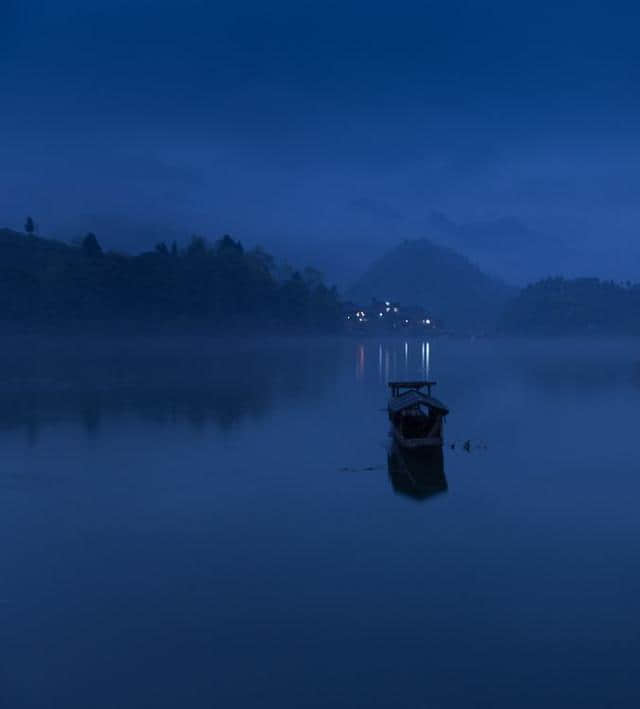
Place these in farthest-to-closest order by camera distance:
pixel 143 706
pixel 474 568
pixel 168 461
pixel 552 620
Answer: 1. pixel 168 461
2. pixel 474 568
3. pixel 552 620
4. pixel 143 706

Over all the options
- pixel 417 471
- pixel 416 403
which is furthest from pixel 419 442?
pixel 416 403

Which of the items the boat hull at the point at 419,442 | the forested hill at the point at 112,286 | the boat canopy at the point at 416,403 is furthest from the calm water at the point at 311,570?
the forested hill at the point at 112,286

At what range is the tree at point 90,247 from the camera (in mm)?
188750

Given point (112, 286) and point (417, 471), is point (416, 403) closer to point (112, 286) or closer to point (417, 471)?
point (417, 471)

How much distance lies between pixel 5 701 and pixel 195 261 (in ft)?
602

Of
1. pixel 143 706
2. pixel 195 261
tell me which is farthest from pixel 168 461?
pixel 195 261

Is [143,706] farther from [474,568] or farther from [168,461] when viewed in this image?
[168,461]

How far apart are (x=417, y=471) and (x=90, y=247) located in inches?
6613

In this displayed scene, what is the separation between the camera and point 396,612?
62.4 ft

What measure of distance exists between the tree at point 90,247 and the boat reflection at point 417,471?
16095cm

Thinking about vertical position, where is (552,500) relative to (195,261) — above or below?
below

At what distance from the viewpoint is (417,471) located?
36.9 meters

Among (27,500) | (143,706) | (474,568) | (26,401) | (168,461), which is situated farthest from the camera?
(26,401)

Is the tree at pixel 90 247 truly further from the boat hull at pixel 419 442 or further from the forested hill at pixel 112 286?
the boat hull at pixel 419 442
